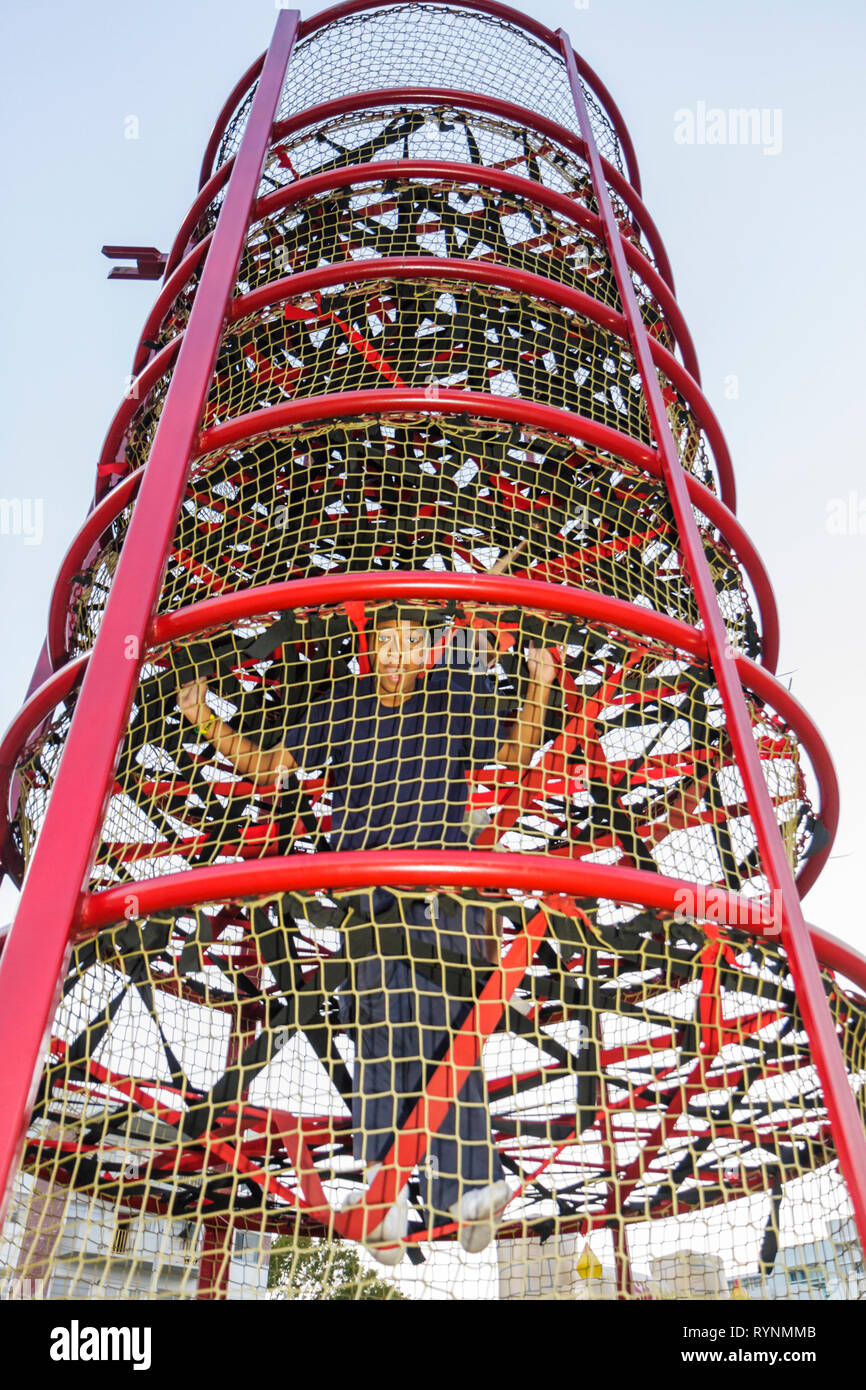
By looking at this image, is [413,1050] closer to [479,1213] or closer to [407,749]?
[479,1213]

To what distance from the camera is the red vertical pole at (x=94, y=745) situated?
3676mm

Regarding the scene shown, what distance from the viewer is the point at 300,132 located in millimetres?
9062

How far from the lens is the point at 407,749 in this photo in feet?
19.2

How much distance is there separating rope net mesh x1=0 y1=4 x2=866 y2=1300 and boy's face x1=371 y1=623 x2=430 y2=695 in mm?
31

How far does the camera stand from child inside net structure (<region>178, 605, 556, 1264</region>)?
15.1 feet


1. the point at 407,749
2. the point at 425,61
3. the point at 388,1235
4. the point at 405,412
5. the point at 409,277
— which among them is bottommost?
the point at 388,1235

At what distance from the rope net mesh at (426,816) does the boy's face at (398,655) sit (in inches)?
1.2

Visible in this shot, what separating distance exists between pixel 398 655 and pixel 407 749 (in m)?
0.55

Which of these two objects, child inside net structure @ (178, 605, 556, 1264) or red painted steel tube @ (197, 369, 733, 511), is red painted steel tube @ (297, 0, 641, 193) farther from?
child inside net structure @ (178, 605, 556, 1264)

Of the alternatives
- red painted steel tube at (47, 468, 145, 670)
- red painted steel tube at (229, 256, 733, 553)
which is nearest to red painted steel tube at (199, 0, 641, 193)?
red painted steel tube at (229, 256, 733, 553)

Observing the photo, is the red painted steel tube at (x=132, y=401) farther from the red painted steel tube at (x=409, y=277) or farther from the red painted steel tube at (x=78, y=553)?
the red painted steel tube at (x=78, y=553)

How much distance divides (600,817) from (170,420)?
424cm

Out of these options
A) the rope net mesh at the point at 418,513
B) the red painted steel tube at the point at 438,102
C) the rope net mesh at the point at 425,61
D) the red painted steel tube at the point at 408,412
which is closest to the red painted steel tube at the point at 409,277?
the rope net mesh at the point at 418,513

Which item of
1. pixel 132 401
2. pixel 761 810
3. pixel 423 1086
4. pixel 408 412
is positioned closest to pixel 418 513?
pixel 408 412
